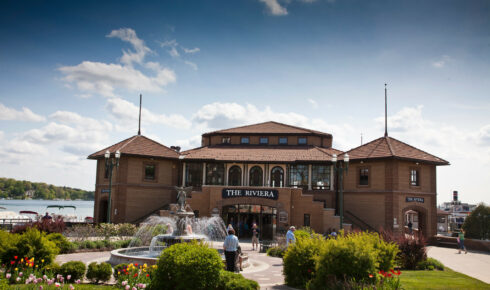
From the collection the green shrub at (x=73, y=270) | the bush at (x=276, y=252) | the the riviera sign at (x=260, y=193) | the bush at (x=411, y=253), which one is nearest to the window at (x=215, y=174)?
the the riviera sign at (x=260, y=193)

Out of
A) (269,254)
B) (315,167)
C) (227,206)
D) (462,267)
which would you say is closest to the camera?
(462,267)

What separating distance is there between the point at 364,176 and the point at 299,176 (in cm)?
556

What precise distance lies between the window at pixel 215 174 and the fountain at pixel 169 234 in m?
4.96

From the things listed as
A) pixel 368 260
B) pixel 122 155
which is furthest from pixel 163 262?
pixel 122 155

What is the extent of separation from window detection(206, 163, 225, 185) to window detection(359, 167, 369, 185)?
39.3 feet

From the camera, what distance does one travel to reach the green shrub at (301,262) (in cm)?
1281

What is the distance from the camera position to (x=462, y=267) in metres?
20.6

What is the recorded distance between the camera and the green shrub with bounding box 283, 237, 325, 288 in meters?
12.8

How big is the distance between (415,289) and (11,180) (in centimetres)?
18477

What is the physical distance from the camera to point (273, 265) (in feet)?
60.7

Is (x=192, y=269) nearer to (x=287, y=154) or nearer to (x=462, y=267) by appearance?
(x=462, y=267)

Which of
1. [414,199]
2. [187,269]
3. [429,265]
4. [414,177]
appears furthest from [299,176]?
[187,269]

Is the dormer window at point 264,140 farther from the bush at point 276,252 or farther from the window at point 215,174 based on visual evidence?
the bush at point 276,252

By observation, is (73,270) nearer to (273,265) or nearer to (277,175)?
(273,265)
